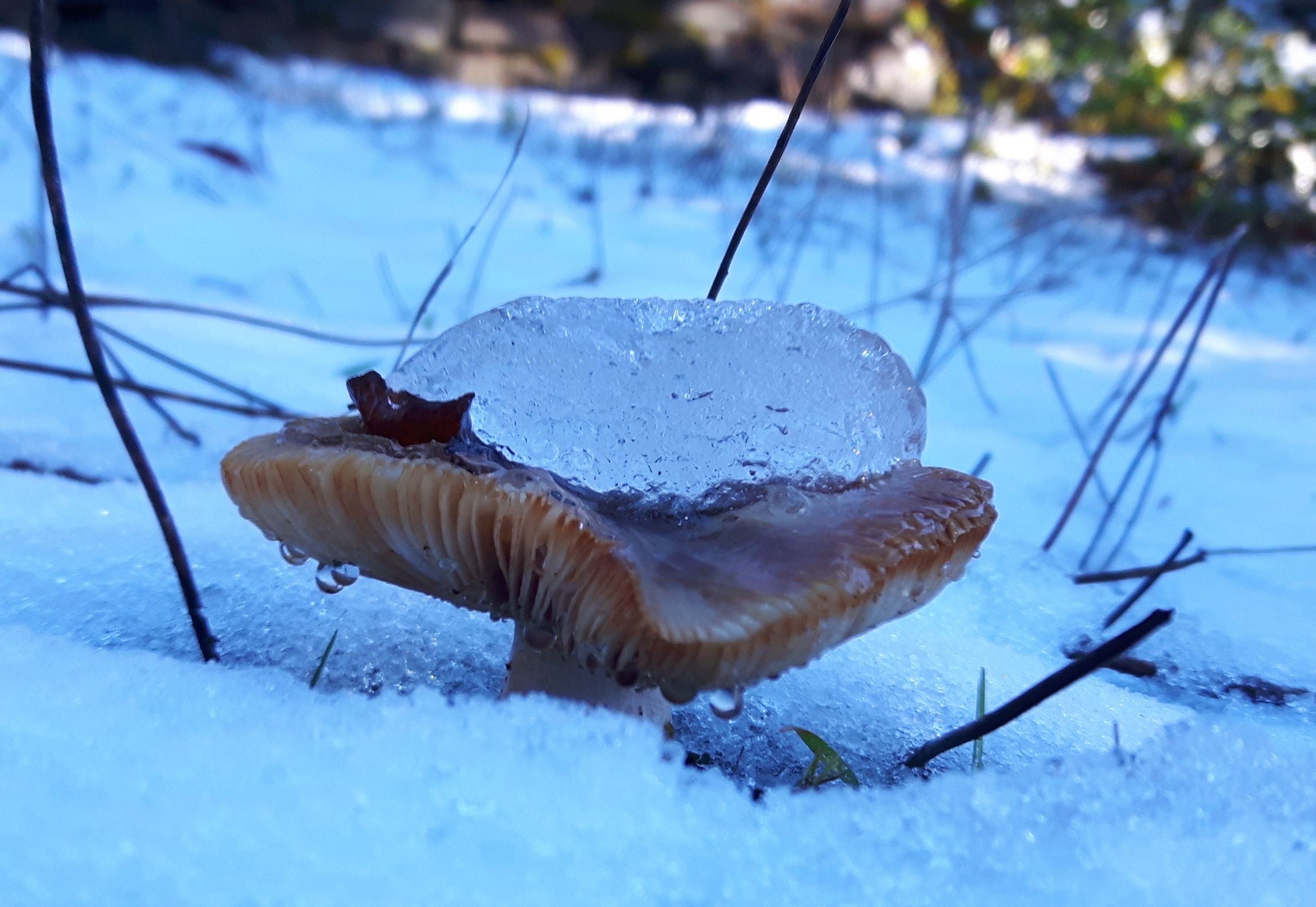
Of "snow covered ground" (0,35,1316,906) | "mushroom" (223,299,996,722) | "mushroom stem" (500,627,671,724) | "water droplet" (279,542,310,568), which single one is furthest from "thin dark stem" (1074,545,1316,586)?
"water droplet" (279,542,310,568)

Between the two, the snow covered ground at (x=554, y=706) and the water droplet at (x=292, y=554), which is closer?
the snow covered ground at (x=554, y=706)

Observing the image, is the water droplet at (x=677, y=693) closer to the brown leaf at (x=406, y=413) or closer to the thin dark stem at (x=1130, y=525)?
the brown leaf at (x=406, y=413)

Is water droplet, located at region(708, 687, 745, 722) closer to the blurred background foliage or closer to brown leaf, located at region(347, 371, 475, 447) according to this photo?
brown leaf, located at region(347, 371, 475, 447)

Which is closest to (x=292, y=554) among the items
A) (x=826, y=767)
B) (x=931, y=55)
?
(x=826, y=767)

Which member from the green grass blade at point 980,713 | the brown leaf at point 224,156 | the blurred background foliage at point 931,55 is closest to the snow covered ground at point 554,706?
the green grass blade at point 980,713

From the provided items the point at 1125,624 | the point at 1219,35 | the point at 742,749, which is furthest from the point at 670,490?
the point at 1219,35
